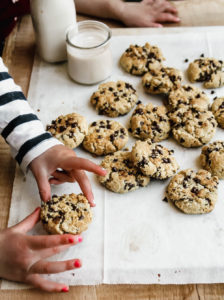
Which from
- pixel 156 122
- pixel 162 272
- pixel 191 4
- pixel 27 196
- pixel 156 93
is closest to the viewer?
pixel 162 272

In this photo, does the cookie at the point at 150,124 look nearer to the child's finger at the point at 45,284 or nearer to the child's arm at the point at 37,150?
the child's arm at the point at 37,150

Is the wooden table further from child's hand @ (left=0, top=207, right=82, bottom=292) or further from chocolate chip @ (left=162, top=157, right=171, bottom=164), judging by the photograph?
chocolate chip @ (left=162, top=157, right=171, bottom=164)

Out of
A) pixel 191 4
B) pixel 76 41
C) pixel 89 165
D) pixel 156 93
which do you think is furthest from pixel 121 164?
pixel 191 4

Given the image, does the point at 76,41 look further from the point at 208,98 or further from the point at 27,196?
the point at 27,196

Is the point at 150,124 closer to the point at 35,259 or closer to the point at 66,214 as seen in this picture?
the point at 66,214

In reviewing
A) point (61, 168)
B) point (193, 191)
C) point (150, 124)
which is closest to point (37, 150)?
point (61, 168)
